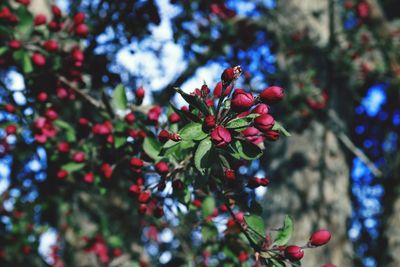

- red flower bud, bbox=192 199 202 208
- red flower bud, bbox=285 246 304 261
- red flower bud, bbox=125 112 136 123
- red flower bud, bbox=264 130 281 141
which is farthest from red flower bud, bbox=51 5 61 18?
red flower bud, bbox=285 246 304 261

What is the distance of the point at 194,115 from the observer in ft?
3.54

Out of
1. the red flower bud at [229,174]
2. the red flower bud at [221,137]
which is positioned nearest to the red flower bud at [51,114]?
the red flower bud at [229,174]

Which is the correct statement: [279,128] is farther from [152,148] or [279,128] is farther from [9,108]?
[9,108]

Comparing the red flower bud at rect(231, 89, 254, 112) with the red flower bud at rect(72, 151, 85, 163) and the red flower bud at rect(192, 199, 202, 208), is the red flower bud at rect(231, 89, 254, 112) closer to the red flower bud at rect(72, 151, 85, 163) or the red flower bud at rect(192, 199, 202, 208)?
the red flower bud at rect(192, 199, 202, 208)

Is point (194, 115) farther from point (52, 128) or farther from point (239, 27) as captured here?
point (239, 27)

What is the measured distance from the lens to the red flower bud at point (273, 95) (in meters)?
1.01

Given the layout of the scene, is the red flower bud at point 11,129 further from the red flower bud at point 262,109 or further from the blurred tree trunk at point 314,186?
the blurred tree trunk at point 314,186

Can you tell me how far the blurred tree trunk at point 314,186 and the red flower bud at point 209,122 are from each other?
2447 mm

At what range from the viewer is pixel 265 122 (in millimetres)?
979

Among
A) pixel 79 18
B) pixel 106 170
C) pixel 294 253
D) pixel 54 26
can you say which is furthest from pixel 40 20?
pixel 294 253

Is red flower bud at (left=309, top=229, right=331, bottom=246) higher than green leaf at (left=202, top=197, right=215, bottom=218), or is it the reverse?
green leaf at (left=202, top=197, right=215, bottom=218)

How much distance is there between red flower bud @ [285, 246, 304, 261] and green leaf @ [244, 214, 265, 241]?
0.36 ft

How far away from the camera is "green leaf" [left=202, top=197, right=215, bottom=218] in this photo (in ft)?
5.85

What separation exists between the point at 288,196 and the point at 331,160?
0.61m
